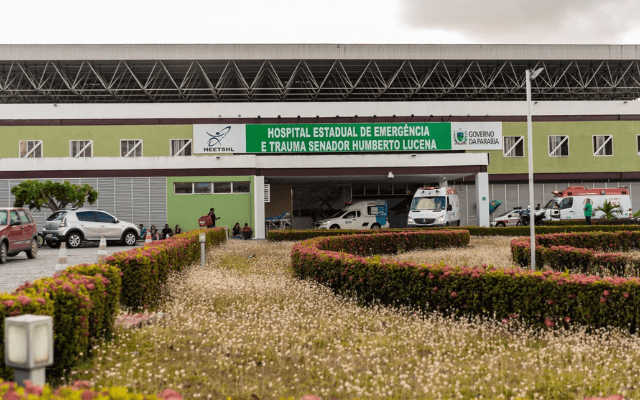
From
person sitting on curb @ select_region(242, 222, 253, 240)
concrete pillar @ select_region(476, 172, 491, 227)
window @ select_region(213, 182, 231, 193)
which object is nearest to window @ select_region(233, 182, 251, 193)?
window @ select_region(213, 182, 231, 193)

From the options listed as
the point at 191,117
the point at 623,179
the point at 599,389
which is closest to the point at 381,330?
the point at 599,389

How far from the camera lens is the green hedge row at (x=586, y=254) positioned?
426 inches

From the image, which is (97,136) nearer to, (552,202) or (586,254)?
(586,254)

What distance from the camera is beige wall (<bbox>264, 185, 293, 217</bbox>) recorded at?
3553 cm

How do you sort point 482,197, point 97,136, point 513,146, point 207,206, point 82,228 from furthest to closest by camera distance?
point 513,146 → point 97,136 → point 482,197 → point 207,206 → point 82,228

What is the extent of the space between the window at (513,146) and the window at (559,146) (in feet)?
6.96

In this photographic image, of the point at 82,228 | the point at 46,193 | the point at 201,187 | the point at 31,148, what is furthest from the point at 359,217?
the point at 31,148

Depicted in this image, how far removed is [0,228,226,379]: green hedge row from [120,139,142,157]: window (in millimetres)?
24490

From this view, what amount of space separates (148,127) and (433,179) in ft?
59.7

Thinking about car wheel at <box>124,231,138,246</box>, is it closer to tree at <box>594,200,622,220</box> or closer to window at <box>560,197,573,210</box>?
window at <box>560,197,573,210</box>

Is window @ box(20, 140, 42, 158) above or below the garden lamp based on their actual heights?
above

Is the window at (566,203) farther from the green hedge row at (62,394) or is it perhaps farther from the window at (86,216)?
the green hedge row at (62,394)

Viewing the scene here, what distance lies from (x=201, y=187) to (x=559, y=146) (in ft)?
77.0

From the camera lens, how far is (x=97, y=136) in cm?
3020
